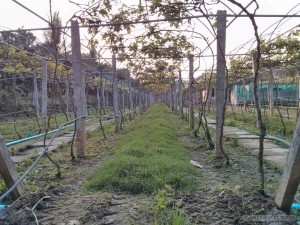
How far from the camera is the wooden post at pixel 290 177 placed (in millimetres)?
2526

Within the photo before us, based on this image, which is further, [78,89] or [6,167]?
[78,89]

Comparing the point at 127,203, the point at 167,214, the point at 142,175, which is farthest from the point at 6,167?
the point at 142,175

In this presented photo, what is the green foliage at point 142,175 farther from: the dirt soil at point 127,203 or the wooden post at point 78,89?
the wooden post at point 78,89

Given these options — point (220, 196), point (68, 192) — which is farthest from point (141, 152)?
point (220, 196)

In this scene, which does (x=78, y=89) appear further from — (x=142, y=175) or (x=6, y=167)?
(x=6, y=167)

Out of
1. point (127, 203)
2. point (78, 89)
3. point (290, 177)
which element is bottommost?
point (127, 203)

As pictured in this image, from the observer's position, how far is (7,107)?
56.2 feet

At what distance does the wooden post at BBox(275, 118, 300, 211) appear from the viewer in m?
2.53

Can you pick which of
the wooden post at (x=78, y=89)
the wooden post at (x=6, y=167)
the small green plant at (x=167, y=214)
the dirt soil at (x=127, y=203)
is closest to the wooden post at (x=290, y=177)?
the dirt soil at (x=127, y=203)

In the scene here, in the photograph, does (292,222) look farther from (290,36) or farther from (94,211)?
(290,36)

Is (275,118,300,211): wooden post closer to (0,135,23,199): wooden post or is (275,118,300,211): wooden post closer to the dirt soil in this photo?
the dirt soil

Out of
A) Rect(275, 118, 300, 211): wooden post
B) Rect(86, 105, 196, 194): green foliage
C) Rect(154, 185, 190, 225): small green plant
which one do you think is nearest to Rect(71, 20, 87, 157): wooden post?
Rect(86, 105, 196, 194): green foliage

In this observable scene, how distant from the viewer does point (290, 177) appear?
264 cm

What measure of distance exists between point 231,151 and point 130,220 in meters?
4.44
